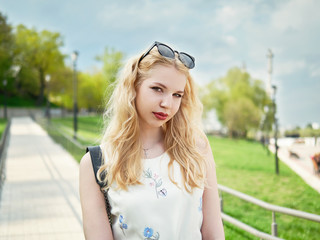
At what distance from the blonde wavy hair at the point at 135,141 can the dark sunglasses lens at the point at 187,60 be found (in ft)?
0.06

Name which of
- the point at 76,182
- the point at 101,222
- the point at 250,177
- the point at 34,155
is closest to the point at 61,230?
the point at 76,182

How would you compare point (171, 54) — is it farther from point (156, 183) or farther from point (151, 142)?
point (156, 183)

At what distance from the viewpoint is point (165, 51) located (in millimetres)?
1506

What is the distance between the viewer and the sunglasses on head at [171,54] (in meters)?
1.50

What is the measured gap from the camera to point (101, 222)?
1.44 metres

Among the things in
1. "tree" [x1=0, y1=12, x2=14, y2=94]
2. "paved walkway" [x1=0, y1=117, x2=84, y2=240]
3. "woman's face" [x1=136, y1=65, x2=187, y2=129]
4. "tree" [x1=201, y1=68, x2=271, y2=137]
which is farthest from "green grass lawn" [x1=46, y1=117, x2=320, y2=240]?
"tree" [x1=0, y1=12, x2=14, y2=94]

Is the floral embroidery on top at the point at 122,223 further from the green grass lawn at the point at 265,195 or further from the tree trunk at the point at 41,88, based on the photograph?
the tree trunk at the point at 41,88

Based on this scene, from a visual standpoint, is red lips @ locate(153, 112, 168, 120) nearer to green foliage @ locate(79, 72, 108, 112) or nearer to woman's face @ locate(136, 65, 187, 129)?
woman's face @ locate(136, 65, 187, 129)

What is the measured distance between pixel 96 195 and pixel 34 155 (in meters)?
12.6

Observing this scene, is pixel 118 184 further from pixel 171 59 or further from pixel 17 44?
pixel 17 44

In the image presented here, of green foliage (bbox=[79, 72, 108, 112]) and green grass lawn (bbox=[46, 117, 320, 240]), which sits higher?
green foliage (bbox=[79, 72, 108, 112])

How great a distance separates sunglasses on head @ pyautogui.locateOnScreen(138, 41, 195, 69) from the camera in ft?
4.92

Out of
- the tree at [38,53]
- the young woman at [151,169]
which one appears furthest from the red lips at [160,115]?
the tree at [38,53]

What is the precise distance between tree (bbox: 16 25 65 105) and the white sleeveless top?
4994 cm
